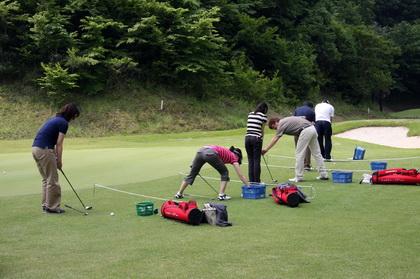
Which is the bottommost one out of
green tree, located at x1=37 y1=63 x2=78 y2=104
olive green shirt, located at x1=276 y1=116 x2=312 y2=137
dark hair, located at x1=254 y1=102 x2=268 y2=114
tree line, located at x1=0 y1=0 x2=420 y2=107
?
olive green shirt, located at x1=276 y1=116 x2=312 y2=137

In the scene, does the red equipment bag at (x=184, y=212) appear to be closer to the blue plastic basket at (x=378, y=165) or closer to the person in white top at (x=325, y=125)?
the blue plastic basket at (x=378, y=165)

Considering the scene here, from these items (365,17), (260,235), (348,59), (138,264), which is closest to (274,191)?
(260,235)

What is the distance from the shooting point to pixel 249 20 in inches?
1895

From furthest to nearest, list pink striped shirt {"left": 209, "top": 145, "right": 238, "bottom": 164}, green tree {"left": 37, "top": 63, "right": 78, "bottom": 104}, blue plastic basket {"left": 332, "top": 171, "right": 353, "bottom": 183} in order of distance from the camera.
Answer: green tree {"left": 37, "top": 63, "right": 78, "bottom": 104} < blue plastic basket {"left": 332, "top": 171, "right": 353, "bottom": 183} < pink striped shirt {"left": 209, "top": 145, "right": 238, "bottom": 164}

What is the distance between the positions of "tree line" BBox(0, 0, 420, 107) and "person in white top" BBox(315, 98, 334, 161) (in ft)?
67.7

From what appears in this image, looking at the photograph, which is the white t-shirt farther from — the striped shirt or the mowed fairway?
the striped shirt

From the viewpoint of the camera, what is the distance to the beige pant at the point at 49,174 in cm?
990

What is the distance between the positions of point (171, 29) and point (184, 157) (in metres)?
22.0

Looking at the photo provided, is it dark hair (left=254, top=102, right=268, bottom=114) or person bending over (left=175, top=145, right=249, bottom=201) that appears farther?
dark hair (left=254, top=102, right=268, bottom=114)

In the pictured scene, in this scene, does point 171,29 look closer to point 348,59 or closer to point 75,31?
point 75,31

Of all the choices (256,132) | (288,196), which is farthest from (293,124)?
(288,196)

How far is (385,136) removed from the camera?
28.4m

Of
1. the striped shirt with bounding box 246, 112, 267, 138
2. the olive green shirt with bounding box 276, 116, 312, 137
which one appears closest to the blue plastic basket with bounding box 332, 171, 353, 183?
the olive green shirt with bounding box 276, 116, 312, 137

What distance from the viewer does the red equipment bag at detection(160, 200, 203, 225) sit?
843 cm
